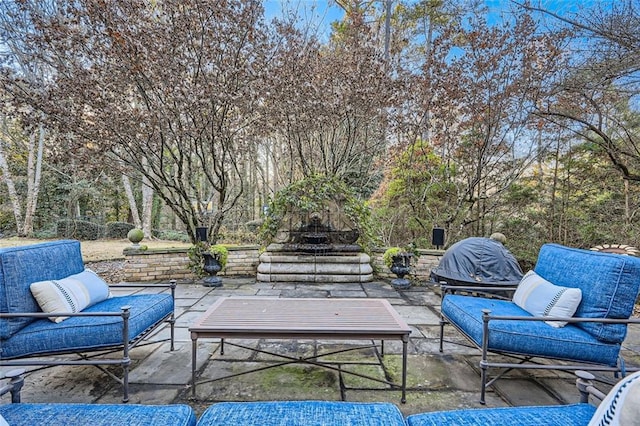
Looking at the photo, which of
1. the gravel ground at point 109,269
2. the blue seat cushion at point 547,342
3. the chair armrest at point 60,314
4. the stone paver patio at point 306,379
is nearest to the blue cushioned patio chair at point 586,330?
the blue seat cushion at point 547,342

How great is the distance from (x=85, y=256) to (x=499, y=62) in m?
9.76

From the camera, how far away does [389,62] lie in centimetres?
702

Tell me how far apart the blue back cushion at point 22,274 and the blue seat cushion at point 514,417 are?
2.26 meters

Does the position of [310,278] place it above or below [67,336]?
below

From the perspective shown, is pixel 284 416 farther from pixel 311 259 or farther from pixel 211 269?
pixel 311 259

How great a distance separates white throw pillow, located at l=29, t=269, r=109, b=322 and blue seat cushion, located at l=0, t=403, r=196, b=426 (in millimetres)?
948

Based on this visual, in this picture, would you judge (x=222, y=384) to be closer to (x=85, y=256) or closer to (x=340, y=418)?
(x=340, y=418)

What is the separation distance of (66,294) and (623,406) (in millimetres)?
2751

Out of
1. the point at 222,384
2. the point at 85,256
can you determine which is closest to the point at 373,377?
the point at 222,384

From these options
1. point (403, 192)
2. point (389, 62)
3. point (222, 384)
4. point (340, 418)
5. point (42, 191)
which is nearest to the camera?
point (340, 418)

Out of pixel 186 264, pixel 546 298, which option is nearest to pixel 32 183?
pixel 186 264

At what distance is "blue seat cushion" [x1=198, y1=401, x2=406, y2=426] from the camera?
1184 millimetres

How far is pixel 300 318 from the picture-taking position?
2.30 metres

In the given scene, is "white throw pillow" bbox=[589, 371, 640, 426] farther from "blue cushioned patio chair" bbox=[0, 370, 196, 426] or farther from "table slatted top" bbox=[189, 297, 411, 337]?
"blue cushioned patio chair" bbox=[0, 370, 196, 426]
